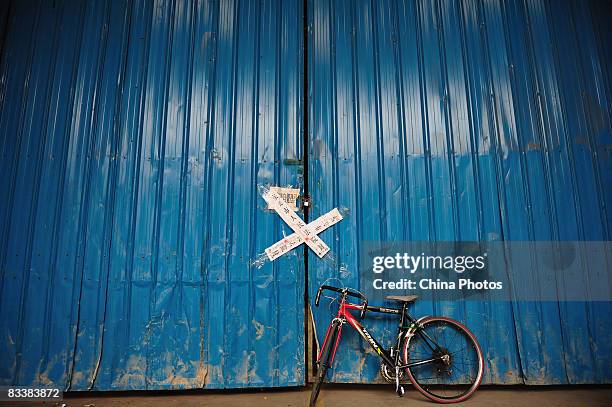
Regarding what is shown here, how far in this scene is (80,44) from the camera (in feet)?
13.6

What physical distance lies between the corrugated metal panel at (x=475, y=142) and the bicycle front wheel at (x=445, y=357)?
0.57ft

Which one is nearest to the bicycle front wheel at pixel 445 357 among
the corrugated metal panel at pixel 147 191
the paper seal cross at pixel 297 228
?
the corrugated metal panel at pixel 147 191

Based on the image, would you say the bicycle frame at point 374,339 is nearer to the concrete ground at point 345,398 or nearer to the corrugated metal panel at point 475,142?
the corrugated metal panel at point 475,142

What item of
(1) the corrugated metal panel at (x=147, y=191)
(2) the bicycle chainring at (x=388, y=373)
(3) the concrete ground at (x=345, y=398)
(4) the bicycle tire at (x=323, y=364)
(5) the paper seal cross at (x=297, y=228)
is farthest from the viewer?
(5) the paper seal cross at (x=297, y=228)

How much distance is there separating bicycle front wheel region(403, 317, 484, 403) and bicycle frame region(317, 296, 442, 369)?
5cm

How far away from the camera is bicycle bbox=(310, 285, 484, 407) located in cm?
335

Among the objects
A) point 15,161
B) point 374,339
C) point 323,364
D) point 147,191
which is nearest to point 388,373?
point 374,339

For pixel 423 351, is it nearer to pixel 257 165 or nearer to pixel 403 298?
pixel 403 298

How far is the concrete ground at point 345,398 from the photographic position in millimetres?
3323

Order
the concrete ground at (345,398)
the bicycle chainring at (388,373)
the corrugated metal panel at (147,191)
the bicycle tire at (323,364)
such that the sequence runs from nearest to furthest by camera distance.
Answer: the bicycle tire at (323,364), the concrete ground at (345,398), the bicycle chainring at (388,373), the corrugated metal panel at (147,191)

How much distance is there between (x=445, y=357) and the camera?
3486mm

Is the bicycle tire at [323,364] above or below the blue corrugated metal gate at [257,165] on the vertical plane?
below

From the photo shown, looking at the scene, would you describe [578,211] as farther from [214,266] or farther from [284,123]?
[214,266]

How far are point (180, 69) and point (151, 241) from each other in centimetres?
196
